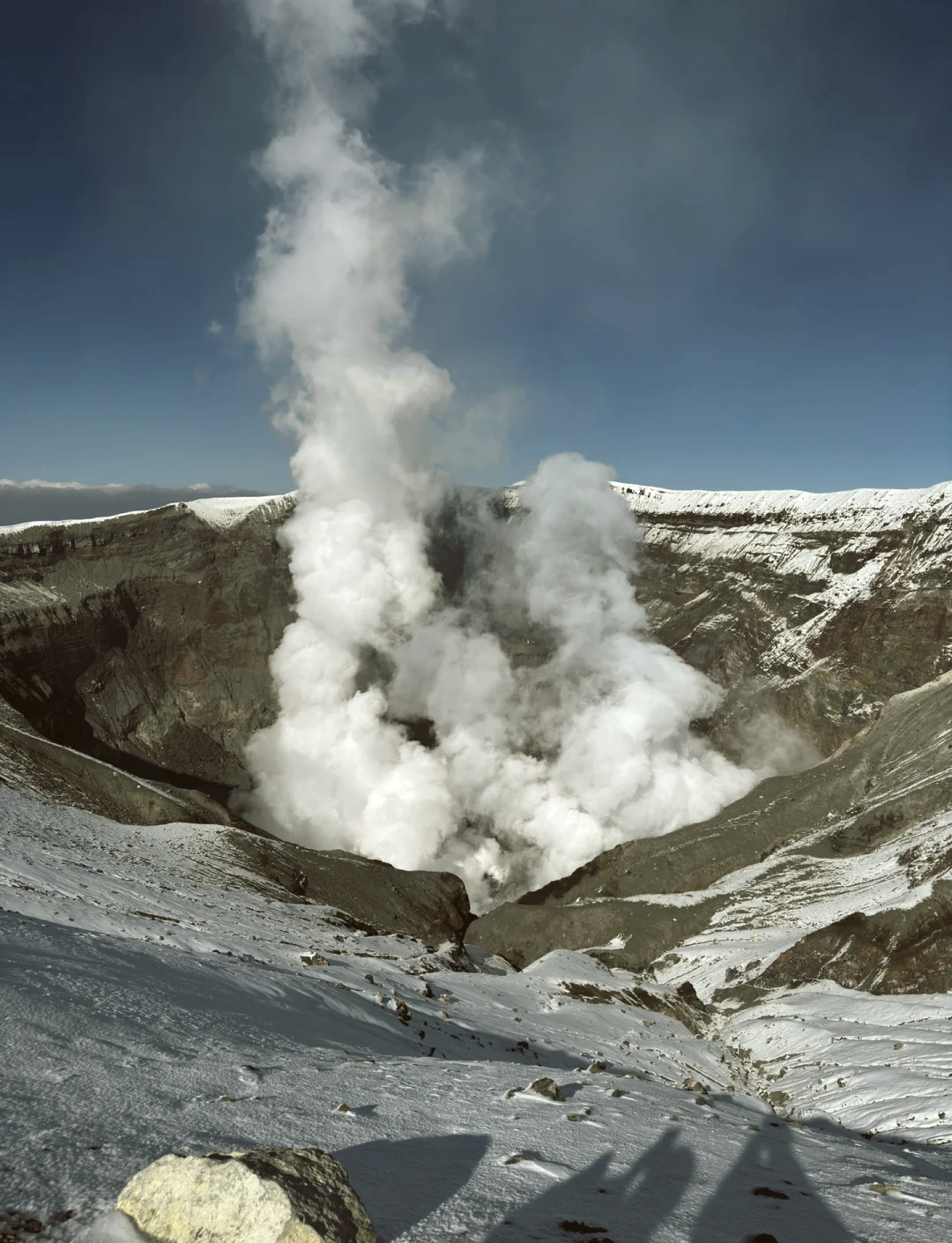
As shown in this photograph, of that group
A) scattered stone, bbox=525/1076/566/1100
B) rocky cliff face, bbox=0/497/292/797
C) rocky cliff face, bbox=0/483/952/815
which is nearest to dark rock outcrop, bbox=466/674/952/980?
rocky cliff face, bbox=0/483/952/815

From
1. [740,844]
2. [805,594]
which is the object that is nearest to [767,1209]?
[740,844]

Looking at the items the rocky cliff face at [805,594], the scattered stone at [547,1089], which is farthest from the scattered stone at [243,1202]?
the rocky cliff face at [805,594]

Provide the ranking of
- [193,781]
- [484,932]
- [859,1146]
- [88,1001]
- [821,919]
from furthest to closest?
[193,781]
[484,932]
[821,919]
[859,1146]
[88,1001]

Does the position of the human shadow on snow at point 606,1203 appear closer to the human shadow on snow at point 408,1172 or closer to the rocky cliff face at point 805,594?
the human shadow on snow at point 408,1172

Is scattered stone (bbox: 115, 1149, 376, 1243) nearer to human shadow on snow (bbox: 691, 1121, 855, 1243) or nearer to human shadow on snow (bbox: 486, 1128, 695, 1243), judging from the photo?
human shadow on snow (bbox: 486, 1128, 695, 1243)

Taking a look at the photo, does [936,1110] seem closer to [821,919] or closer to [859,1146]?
[859,1146]

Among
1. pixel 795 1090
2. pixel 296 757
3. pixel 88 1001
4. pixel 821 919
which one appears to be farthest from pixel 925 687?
pixel 88 1001
